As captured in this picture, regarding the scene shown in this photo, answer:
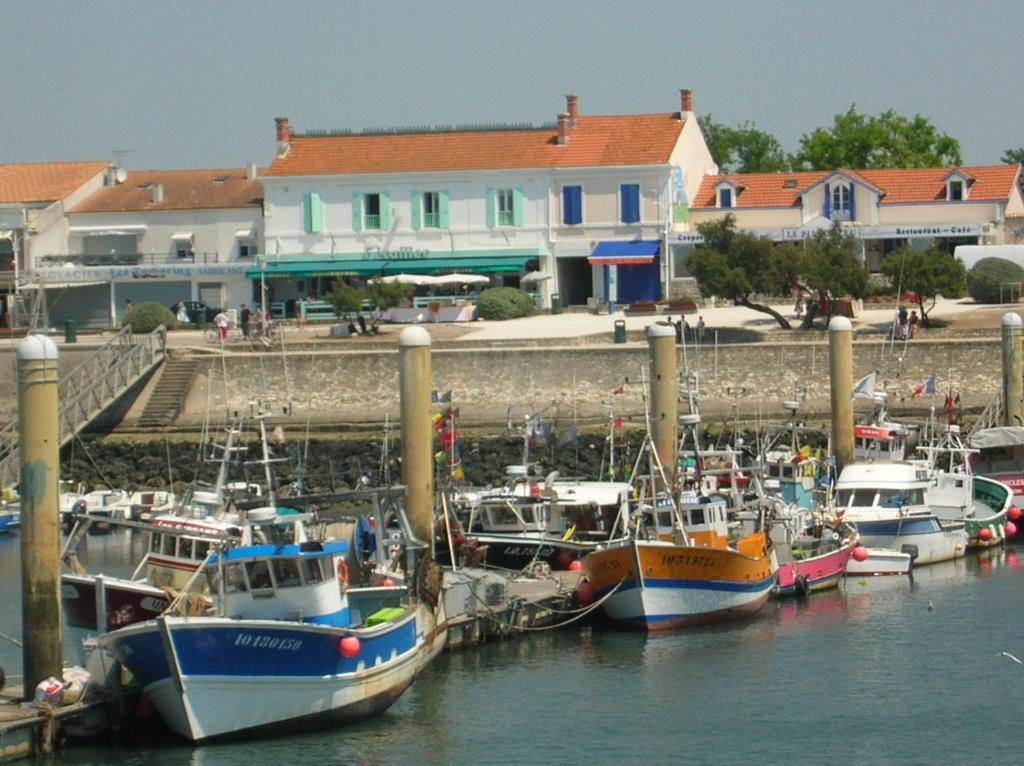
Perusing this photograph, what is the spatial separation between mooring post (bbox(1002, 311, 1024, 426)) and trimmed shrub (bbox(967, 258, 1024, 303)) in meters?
11.2

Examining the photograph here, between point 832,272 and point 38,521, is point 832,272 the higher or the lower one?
the higher one

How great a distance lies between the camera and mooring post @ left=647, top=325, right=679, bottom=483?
35062mm

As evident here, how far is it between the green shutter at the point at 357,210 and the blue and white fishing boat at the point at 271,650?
37.9 metres

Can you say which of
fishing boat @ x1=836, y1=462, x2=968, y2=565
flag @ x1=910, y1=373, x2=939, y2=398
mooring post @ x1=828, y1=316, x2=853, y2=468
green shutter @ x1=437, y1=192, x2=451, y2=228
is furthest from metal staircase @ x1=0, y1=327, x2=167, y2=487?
fishing boat @ x1=836, y1=462, x2=968, y2=565

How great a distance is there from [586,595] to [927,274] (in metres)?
24.3

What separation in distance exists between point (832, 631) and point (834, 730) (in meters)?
5.57

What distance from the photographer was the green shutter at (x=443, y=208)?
201ft

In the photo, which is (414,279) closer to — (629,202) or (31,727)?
(629,202)

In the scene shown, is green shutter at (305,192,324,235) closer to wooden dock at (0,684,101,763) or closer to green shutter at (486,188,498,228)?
green shutter at (486,188,498,228)

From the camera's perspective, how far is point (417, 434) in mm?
29609

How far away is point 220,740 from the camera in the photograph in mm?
22406

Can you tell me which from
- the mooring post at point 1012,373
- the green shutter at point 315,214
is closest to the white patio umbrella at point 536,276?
the green shutter at point 315,214

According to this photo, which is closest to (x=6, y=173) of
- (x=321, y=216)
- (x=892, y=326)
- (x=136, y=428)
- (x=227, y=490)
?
(x=321, y=216)

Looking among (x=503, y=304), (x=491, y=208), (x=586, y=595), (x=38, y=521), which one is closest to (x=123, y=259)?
(x=491, y=208)
